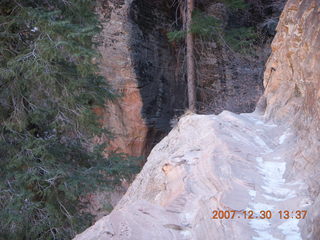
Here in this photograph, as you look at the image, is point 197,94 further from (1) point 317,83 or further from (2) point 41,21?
(1) point 317,83

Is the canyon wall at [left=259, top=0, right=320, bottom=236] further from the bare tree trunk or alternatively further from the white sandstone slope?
the bare tree trunk

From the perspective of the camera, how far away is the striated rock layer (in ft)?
10.7

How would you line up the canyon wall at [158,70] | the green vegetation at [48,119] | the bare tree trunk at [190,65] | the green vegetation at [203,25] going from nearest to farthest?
the green vegetation at [48,119], the green vegetation at [203,25], the bare tree trunk at [190,65], the canyon wall at [158,70]

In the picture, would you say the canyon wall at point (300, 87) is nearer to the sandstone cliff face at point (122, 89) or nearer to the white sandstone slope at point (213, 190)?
the white sandstone slope at point (213, 190)

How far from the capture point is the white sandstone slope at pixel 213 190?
3.25 m

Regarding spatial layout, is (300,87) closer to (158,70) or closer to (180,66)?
(158,70)

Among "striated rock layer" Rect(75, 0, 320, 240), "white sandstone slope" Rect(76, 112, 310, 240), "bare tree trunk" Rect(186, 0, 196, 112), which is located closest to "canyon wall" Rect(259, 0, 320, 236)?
"striated rock layer" Rect(75, 0, 320, 240)

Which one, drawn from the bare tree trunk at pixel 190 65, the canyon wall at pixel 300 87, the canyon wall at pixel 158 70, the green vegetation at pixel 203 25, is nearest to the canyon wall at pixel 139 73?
the canyon wall at pixel 158 70

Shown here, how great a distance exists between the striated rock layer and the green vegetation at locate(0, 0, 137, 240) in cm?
290

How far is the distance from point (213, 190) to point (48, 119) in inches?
230

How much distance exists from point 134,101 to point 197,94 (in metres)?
2.16

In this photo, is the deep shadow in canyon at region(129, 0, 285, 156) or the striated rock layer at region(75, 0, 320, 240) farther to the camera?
the deep shadow in canyon at region(129, 0, 285, 156)

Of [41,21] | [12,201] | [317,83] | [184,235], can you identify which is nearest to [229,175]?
[184,235]

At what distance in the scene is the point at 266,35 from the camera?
14.5 meters
